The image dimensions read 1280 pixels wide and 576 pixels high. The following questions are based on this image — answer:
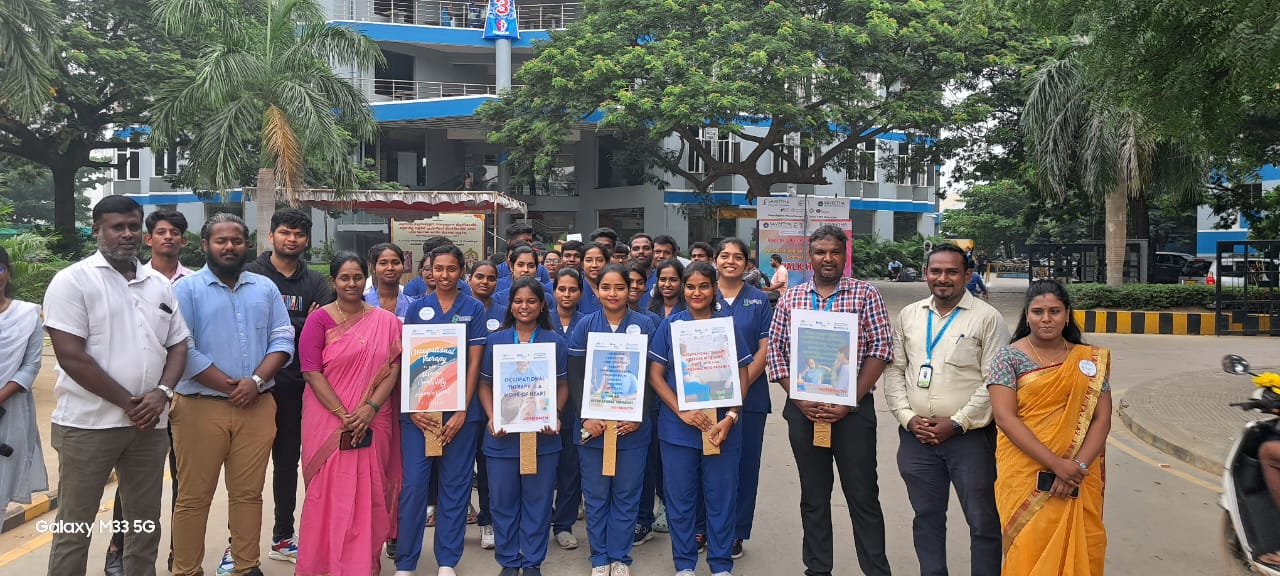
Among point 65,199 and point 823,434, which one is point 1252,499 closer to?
point 823,434

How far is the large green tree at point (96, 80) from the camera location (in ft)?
71.5

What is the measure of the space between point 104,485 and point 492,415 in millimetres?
1709

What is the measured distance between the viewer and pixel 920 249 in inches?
1491

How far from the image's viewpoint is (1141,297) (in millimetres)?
16094

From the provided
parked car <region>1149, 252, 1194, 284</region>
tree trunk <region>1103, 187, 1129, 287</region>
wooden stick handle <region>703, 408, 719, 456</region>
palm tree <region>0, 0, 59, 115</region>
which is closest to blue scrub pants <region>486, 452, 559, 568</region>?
wooden stick handle <region>703, 408, 719, 456</region>

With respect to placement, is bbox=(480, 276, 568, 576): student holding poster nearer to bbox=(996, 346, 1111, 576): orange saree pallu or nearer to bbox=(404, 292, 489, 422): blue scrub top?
bbox=(404, 292, 489, 422): blue scrub top

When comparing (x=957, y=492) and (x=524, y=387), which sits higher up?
(x=524, y=387)

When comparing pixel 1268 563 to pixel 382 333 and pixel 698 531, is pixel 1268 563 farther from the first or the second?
pixel 382 333

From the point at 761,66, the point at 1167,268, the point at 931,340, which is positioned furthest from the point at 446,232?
the point at 1167,268

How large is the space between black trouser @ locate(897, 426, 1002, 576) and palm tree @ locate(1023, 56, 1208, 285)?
13.6m

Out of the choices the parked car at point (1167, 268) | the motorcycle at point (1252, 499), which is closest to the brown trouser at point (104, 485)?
the motorcycle at point (1252, 499)

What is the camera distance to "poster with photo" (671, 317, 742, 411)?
13.9ft

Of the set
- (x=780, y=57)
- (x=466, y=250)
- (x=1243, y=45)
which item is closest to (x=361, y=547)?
(x=1243, y=45)

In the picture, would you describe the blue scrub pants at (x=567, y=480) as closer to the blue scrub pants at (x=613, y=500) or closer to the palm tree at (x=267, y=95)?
the blue scrub pants at (x=613, y=500)
